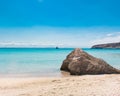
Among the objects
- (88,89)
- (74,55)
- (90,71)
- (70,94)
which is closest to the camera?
(70,94)

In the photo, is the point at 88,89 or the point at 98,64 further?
the point at 98,64

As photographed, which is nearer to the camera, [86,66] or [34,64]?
[86,66]

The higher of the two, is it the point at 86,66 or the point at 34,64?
the point at 86,66

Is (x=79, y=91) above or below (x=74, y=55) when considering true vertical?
below

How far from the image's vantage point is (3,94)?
32.6 ft

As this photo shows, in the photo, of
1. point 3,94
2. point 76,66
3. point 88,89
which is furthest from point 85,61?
point 3,94

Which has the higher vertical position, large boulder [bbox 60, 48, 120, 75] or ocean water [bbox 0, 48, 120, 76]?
large boulder [bbox 60, 48, 120, 75]

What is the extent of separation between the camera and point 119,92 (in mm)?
9492

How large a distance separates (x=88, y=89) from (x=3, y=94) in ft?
10.9

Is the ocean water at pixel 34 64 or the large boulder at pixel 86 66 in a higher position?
the large boulder at pixel 86 66

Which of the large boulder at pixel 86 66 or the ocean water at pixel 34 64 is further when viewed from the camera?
the ocean water at pixel 34 64

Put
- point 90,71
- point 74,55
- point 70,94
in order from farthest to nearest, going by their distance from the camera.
→ 1. point 74,55
2. point 90,71
3. point 70,94

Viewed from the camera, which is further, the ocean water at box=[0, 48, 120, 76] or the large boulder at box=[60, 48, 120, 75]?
the ocean water at box=[0, 48, 120, 76]

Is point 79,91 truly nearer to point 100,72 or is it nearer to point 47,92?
point 47,92
